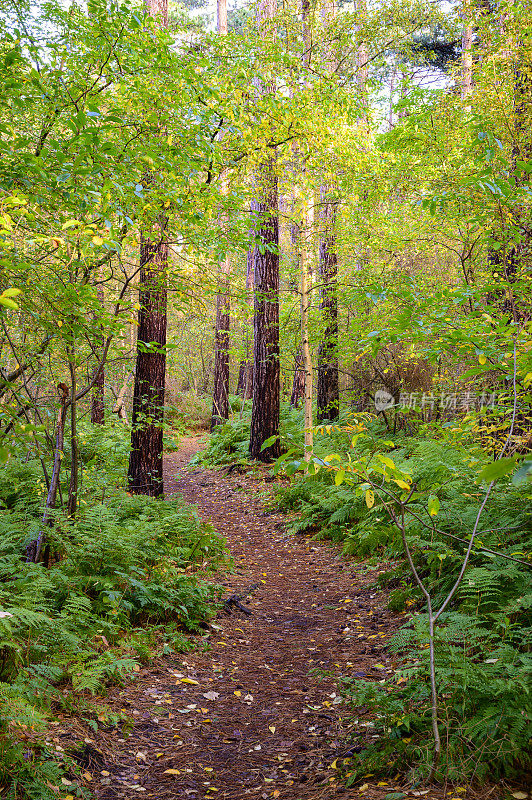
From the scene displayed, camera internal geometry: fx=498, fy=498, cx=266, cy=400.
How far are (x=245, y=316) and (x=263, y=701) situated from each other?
498cm

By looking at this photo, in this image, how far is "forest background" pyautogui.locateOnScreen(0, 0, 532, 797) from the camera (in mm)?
2865

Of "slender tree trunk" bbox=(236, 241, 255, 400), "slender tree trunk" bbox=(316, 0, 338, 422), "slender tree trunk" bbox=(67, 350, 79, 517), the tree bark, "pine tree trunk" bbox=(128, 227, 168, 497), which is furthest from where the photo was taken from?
"slender tree trunk" bbox=(236, 241, 255, 400)

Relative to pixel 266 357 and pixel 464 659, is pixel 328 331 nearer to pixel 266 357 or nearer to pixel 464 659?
pixel 266 357

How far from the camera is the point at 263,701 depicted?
3.75 m

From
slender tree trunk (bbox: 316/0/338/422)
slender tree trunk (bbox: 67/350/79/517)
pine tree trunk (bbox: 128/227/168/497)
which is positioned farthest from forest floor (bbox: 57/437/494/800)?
slender tree trunk (bbox: 316/0/338/422)

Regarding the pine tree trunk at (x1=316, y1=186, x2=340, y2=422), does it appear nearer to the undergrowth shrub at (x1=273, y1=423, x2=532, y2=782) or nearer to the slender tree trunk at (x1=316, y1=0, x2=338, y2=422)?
the slender tree trunk at (x1=316, y1=0, x2=338, y2=422)

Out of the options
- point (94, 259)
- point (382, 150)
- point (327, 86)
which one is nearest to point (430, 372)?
point (382, 150)

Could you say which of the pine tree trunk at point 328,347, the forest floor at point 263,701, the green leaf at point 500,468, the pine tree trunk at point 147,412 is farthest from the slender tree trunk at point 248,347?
the green leaf at point 500,468

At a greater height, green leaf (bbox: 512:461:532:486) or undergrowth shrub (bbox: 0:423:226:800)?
green leaf (bbox: 512:461:532:486)

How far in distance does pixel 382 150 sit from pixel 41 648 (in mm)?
9541

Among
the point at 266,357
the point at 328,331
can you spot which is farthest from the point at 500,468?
the point at 328,331

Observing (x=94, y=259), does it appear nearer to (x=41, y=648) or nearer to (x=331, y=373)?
(x=41, y=648)

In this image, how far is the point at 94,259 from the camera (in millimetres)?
4465

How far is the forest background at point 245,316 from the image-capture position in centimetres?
287
